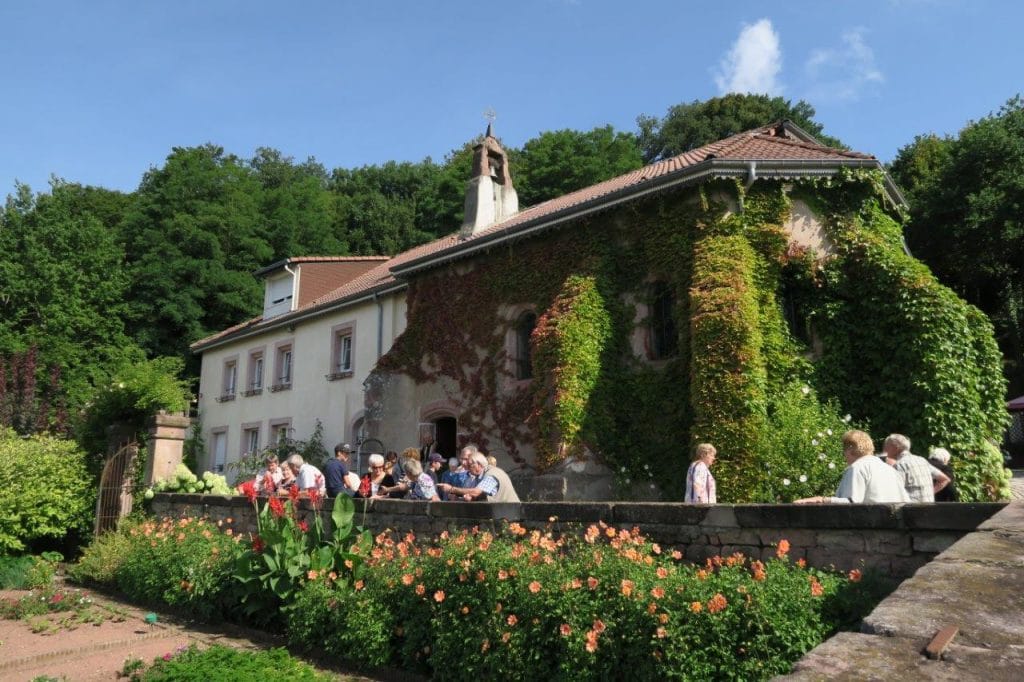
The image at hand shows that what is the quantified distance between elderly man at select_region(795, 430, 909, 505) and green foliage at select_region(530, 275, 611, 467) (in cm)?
829

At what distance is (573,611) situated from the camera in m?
5.28

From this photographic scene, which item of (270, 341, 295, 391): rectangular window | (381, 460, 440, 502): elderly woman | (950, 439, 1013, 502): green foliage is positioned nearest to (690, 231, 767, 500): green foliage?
(950, 439, 1013, 502): green foliage

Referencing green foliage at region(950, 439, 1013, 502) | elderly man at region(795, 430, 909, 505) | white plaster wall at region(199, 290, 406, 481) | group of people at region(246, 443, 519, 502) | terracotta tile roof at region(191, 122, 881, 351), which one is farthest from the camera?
white plaster wall at region(199, 290, 406, 481)

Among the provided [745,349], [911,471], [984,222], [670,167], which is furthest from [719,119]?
[911,471]

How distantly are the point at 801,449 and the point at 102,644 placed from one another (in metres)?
9.20

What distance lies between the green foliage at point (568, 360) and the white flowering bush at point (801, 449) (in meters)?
3.35

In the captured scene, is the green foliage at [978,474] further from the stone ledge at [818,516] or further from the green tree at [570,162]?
the green tree at [570,162]

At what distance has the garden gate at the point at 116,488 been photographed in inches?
539

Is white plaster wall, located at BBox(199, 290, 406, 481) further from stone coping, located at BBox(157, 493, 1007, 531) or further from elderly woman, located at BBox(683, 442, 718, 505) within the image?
elderly woman, located at BBox(683, 442, 718, 505)

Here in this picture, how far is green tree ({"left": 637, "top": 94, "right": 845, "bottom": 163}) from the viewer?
36.3 meters

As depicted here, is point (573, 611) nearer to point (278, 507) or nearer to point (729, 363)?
point (278, 507)

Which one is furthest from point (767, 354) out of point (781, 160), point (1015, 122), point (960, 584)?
point (1015, 122)

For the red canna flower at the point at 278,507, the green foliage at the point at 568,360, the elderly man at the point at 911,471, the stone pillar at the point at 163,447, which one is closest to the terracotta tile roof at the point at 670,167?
the green foliage at the point at 568,360

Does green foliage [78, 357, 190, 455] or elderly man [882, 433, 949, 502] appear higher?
green foliage [78, 357, 190, 455]
